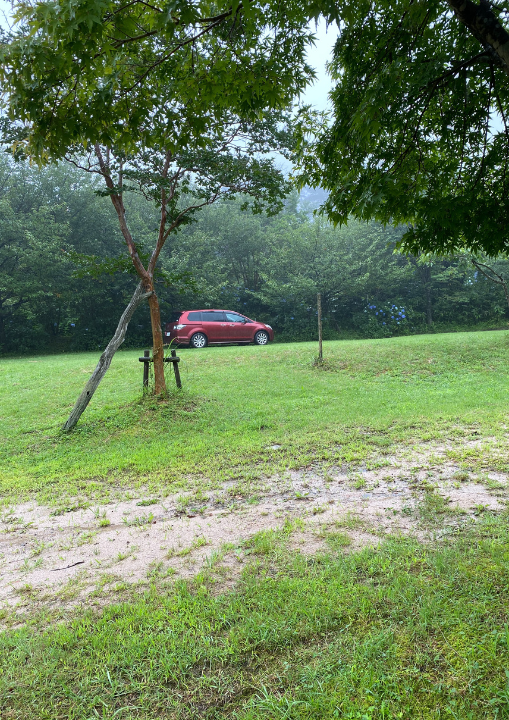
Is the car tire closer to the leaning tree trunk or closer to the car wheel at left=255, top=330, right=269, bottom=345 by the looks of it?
the car wheel at left=255, top=330, right=269, bottom=345

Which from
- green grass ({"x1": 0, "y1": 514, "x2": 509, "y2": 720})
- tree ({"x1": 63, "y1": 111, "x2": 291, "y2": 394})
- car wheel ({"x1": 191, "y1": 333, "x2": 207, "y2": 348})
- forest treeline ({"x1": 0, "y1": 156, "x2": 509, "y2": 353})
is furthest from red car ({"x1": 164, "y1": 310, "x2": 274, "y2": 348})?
green grass ({"x1": 0, "y1": 514, "x2": 509, "y2": 720})

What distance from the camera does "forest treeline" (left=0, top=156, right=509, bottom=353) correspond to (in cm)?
1869

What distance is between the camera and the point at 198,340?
1647 centimetres

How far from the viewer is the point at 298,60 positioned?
3.87 m

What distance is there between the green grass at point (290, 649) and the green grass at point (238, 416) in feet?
7.09

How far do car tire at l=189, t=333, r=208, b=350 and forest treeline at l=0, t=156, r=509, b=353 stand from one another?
2338 mm

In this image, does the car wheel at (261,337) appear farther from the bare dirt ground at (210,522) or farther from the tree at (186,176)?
the bare dirt ground at (210,522)

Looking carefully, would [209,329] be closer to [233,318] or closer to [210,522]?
[233,318]

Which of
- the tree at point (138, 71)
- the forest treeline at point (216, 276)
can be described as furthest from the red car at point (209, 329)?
the tree at point (138, 71)

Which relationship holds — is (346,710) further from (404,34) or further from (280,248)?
(280,248)

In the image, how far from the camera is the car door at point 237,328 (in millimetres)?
16984

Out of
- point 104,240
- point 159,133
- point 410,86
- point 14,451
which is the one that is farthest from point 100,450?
point 104,240

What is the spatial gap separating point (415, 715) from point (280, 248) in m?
24.0

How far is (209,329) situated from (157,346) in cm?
888
